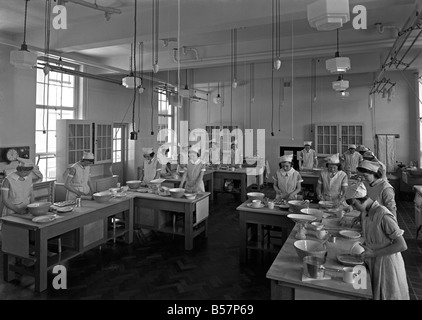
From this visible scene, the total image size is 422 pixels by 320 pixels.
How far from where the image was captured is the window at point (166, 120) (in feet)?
42.7

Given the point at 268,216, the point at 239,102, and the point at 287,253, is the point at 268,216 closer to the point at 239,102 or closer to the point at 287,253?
the point at 287,253

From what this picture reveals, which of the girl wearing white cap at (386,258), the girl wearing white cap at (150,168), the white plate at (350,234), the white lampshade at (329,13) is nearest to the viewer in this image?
the white lampshade at (329,13)

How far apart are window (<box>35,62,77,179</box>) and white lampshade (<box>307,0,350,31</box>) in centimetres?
710

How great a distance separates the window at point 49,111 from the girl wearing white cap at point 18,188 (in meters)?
2.71

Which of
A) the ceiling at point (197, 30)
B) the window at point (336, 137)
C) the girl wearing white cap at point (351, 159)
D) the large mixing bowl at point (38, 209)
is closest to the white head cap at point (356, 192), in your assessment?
the ceiling at point (197, 30)

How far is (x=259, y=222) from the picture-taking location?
4746mm

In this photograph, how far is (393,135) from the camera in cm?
1093

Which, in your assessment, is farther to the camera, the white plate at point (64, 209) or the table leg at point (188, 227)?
the table leg at point (188, 227)

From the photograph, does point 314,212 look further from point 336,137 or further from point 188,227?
point 336,137

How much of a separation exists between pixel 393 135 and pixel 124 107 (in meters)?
9.64

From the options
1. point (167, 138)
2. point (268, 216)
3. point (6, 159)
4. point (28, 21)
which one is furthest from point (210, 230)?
point (167, 138)

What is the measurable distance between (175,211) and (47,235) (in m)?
2.25

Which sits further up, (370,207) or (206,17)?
(206,17)

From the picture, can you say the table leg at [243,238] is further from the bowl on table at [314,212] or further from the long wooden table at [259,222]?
the bowl on table at [314,212]
